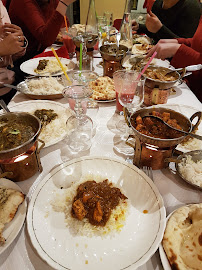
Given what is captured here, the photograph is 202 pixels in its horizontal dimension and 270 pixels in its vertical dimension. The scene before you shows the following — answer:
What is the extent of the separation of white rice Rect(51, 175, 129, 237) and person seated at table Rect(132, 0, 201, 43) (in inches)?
140

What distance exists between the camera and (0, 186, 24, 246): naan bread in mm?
892

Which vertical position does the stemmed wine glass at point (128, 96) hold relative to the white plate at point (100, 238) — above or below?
above

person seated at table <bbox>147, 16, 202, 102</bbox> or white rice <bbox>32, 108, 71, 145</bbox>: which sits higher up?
person seated at table <bbox>147, 16, 202, 102</bbox>

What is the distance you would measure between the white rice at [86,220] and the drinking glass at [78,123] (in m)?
0.44

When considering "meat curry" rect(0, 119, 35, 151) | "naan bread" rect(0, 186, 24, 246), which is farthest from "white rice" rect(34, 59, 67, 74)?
"naan bread" rect(0, 186, 24, 246)

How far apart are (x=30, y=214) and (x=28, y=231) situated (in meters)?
0.08

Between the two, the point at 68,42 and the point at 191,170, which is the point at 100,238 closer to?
the point at 191,170

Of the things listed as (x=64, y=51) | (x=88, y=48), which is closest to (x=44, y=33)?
(x=64, y=51)

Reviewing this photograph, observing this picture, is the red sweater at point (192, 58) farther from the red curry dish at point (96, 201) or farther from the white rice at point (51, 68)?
the red curry dish at point (96, 201)

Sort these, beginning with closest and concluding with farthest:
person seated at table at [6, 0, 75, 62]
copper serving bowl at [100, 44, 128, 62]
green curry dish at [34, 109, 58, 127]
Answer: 1. green curry dish at [34, 109, 58, 127]
2. copper serving bowl at [100, 44, 128, 62]
3. person seated at table at [6, 0, 75, 62]

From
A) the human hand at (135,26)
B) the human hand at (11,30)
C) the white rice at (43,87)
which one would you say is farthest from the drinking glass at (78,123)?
the human hand at (135,26)

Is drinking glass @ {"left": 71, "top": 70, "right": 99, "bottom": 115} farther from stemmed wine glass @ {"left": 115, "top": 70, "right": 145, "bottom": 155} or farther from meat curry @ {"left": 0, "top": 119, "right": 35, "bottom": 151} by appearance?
meat curry @ {"left": 0, "top": 119, "right": 35, "bottom": 151}

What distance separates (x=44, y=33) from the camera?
10.6 feet

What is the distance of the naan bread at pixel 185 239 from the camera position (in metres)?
0.79
